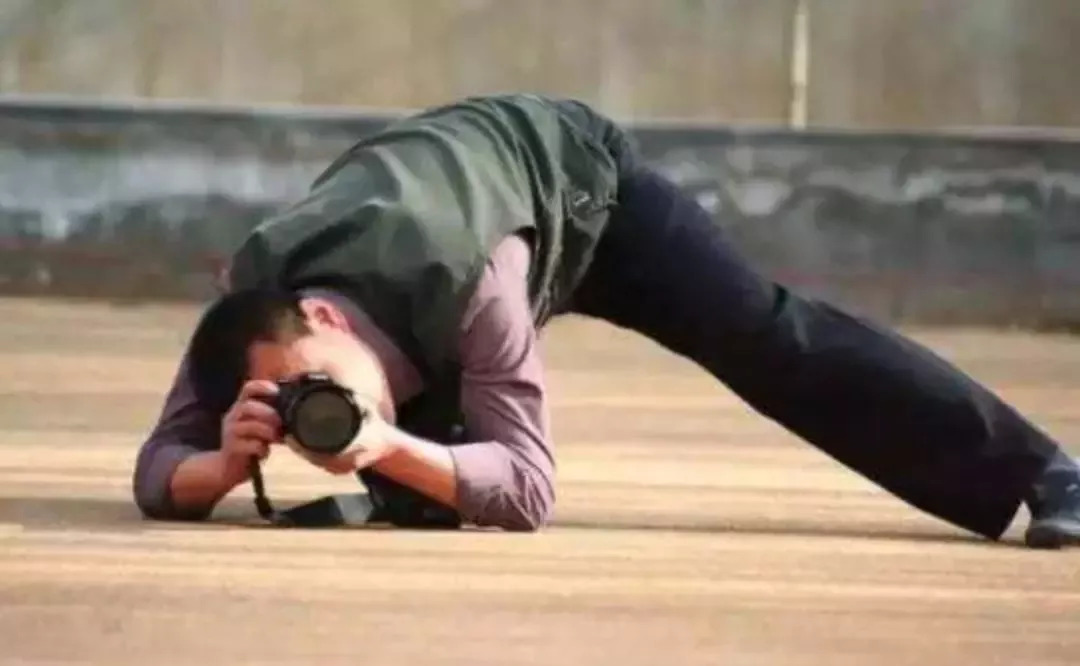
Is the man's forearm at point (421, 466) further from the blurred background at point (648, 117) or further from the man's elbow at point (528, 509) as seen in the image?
the blurred background at point (648, 117)

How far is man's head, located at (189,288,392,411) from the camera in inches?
58.4

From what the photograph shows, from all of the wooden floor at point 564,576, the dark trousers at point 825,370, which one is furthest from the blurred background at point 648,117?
the dark trousers at point 825,370

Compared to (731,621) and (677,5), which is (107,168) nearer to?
(677,5)

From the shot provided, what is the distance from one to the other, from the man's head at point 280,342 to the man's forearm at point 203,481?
57 mm

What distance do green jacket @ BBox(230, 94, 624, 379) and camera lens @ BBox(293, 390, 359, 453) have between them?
0.13 meters

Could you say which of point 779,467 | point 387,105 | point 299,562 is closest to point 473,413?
point 299,562

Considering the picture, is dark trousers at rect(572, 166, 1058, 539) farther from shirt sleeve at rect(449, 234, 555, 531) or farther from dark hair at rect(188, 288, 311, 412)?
dark hair at rect(188, 288, 311, 412)

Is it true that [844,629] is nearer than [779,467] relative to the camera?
Yes

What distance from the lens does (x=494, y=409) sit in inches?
59.9

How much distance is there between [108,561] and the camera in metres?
1.36

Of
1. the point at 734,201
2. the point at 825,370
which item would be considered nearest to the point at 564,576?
the point at 825,370

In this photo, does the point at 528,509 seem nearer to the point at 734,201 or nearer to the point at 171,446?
the point at 171,446

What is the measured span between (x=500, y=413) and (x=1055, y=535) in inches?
17.0

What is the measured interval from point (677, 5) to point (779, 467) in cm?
126
